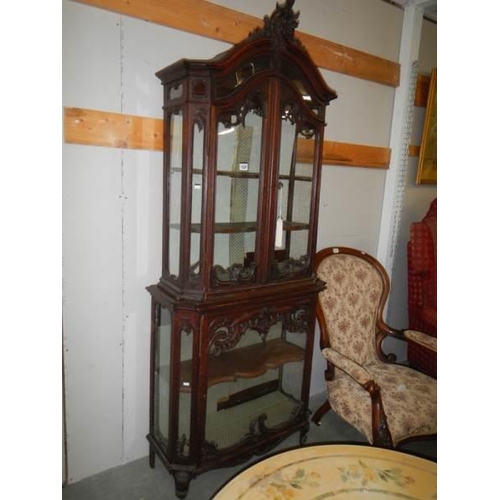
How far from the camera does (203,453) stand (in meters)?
1.95

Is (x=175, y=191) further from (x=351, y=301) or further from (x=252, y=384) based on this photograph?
(x=351, y=301)

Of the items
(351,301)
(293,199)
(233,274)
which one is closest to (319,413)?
(351,301)

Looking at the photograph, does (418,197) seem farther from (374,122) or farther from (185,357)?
(185,357)

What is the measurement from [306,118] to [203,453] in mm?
1751

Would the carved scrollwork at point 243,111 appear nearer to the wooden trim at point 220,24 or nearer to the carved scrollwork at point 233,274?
the wooden trim at point 220,24

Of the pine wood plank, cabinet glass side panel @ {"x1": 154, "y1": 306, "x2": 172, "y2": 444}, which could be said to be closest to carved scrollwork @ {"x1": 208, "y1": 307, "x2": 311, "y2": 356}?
cabinet glass side panel @ {"x1": 154, "y1": 306, "x2": 172, "y2": 444}

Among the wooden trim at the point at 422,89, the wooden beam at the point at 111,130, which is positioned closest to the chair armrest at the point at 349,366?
the wooden beam at the point at 111,130

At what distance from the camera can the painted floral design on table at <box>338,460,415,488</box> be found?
122cm

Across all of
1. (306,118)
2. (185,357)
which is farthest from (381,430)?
(306,118)

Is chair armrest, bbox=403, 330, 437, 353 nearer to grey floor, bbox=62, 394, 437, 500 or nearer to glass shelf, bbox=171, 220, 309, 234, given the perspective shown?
grey floor, bbox=62, 394, 437, 500

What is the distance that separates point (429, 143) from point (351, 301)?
5.18ft

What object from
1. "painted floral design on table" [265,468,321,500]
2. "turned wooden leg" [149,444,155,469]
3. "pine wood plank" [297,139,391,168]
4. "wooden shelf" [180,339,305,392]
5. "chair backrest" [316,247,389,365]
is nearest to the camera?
"painted floral design on table" [265,468,321,500]

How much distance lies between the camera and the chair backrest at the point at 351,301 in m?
2.46

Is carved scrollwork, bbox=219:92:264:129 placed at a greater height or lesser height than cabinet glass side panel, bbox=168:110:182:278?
greater
